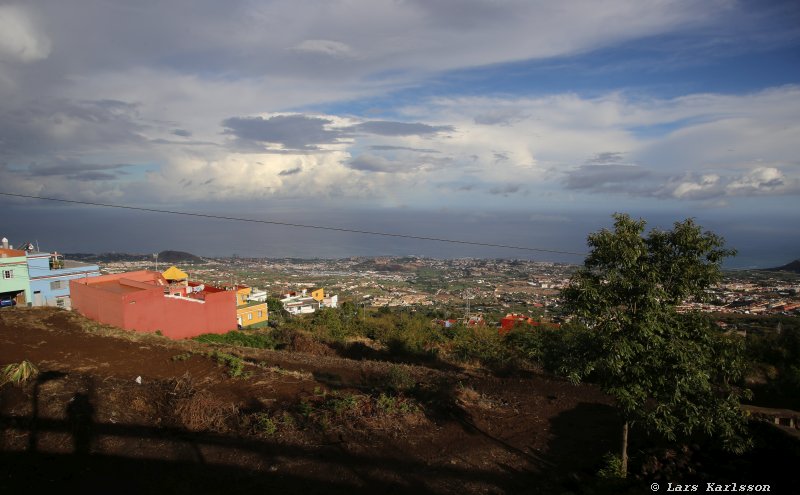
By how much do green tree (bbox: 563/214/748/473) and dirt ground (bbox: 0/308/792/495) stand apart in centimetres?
167

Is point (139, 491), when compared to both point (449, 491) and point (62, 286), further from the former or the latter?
point (62, 286)

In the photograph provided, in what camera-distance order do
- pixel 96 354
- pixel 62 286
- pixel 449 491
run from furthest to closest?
pixel 62 286
pixel 96 354
pixel 449 491

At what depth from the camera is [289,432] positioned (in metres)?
7.11

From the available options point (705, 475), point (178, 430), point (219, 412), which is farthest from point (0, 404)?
point (705, 475)

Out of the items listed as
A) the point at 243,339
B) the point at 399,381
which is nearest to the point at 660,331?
the point at 399,381

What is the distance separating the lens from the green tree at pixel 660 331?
18.0 ft

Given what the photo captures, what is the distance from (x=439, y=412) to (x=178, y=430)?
4352 millimetres

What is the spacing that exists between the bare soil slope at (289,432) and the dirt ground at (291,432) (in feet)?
0.08

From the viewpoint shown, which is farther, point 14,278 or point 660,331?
point 14,278

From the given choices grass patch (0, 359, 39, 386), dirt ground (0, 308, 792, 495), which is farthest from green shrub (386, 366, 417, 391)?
grass patch (0, 359, 39, 386)

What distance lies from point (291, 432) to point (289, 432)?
0.03 metres

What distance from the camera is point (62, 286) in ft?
80.2

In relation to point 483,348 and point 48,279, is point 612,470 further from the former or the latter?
point 48,279

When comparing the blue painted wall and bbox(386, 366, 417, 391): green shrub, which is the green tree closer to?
bbox(386, 366, 417, 391): green shrub
